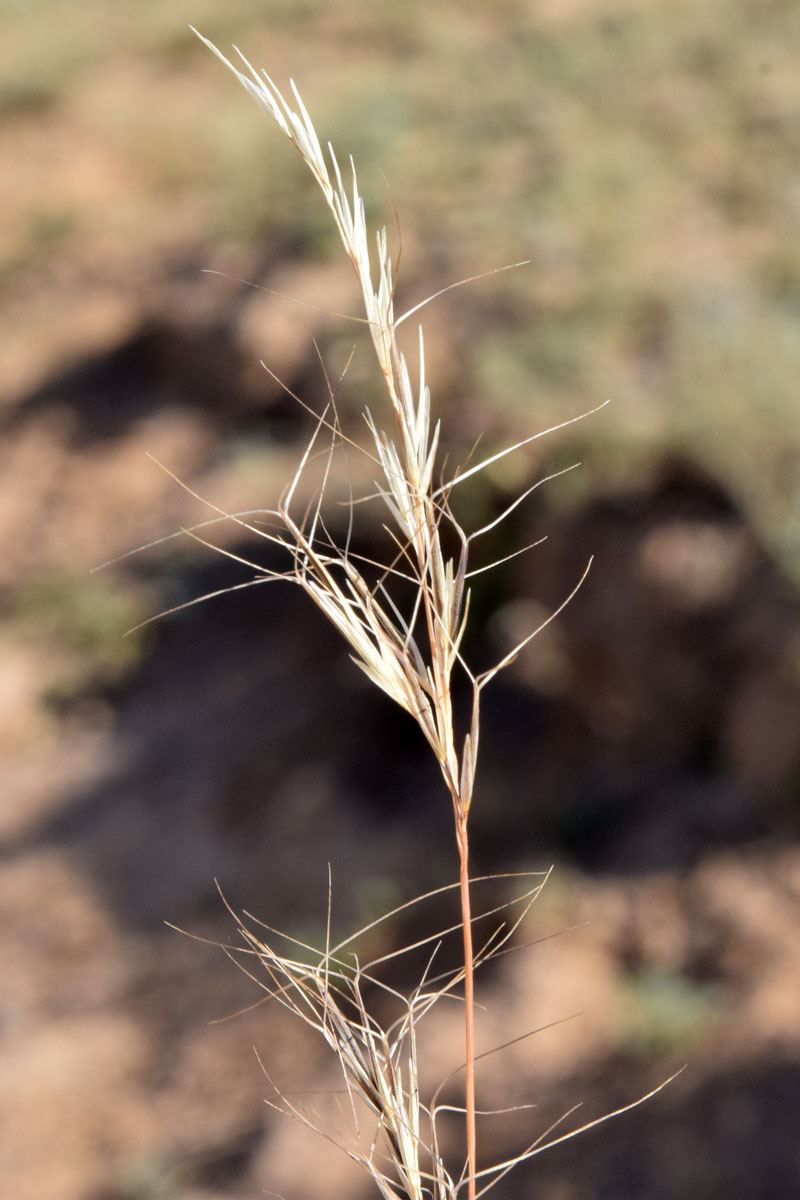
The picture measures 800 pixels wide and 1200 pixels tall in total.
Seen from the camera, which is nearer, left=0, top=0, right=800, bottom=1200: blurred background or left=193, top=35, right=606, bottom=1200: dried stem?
left=193, top=35, right=606, bottom=1200: dried stem

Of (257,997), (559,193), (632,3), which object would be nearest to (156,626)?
(257,997)

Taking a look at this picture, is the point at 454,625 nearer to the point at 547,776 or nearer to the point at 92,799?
the point at 547,776

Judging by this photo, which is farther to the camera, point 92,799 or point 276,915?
point 92,799

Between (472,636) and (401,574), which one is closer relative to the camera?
(401,574)

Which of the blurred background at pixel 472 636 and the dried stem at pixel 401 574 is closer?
the dried stem at pixel 401 574

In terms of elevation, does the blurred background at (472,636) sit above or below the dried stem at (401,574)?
below

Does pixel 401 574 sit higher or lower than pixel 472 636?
higher

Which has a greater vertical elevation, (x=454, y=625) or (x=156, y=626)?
(x=454, y=625)

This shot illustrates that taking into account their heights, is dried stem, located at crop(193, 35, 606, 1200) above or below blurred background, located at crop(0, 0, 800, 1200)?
above
